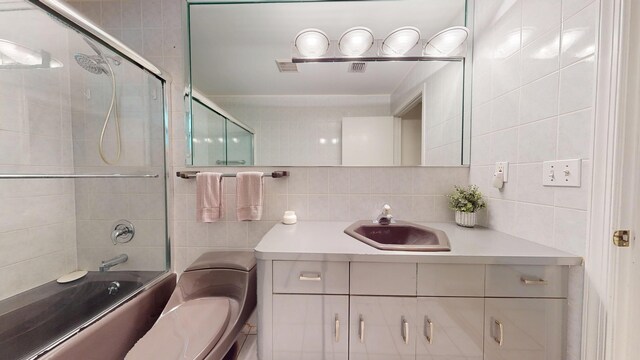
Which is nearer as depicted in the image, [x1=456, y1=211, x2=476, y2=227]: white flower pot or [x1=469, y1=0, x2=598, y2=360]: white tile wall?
[x1=469, y1=0, x2=598, y2=360]: white tile wall

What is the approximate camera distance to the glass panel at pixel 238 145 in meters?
1.39

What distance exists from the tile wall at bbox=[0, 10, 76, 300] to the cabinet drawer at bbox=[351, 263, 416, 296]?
1.74 m


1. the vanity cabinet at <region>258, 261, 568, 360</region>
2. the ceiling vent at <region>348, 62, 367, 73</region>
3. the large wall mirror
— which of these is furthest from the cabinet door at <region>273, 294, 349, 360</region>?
the ceiling vent at <region>348, 62, 367, 73</region>

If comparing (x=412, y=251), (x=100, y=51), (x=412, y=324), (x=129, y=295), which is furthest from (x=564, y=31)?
(x=129, y=295)

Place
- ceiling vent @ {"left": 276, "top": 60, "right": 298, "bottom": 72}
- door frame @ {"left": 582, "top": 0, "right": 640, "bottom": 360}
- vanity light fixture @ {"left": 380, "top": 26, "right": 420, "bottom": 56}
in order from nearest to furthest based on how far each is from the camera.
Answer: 1. door frame @ {"left": 582, "top": 0, "right": 640, "bottom": 360}
2. vanity light fixture @ {"left": 380, "top": 26, "right": 420, "bottom": 56}
3. ceiling vent @ {"left": 276, "top": 60, "right": 298, "bottom": 72}

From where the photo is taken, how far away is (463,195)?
1227 mm

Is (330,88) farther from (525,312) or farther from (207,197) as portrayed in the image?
(525,312)

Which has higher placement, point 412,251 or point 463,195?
point 463,195

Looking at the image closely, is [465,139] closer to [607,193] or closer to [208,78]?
[607,193]

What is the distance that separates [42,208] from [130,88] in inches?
33.8

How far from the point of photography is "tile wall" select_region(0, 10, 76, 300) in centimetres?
110

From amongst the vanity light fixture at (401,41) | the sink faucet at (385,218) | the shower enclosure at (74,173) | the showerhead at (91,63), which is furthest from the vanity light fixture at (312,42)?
the showerhead at (91,63)

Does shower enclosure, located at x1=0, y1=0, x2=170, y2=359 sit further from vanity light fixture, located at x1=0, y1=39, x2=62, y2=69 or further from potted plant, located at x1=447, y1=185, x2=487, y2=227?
potted plant, located at x1=447, y1=185, x2=487, y2=227

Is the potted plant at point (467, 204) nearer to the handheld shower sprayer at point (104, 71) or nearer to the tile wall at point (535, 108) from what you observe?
the tile wall at point (535, 108)
